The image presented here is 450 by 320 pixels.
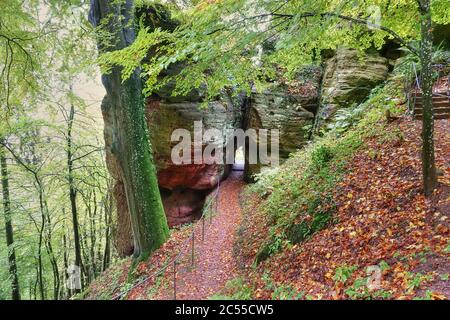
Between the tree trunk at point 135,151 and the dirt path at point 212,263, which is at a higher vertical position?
the tree trunk at point 135,151

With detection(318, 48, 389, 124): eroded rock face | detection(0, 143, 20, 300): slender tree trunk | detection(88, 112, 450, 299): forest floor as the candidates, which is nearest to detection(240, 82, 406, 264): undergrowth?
detection(88, 112, 450, 299): forest floor

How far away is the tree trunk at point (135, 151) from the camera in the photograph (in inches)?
295

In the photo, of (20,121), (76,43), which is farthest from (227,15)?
(20,121)

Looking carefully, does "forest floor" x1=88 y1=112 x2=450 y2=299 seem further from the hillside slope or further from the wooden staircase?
the wooden staircase

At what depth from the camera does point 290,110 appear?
47.4 ft

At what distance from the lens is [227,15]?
4.31 meters

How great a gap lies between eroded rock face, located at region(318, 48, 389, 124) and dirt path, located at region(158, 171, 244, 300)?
20.7ft

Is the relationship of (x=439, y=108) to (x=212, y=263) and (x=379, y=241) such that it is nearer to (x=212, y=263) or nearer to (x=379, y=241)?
(x=379, y=241)

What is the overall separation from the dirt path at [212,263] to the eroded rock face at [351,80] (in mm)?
6313

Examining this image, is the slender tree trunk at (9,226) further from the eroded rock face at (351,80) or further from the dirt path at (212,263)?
the eroded rock face at (351,80)

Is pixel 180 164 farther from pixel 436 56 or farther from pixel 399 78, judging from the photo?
pixel 436 56

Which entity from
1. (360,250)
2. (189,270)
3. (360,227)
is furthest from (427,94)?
(189,270)

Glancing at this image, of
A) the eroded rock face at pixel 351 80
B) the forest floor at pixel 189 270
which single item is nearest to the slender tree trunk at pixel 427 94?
the forest floor at pixel 189 270

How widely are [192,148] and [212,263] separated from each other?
22.7ft
